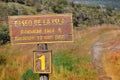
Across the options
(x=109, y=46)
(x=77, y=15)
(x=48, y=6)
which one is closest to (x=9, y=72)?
(x=109, y=46)

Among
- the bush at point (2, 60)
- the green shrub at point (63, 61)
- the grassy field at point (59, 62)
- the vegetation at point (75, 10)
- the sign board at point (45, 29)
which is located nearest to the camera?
the sign board at point (45, 29)

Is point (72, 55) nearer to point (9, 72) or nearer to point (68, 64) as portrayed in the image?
point (68, 64)

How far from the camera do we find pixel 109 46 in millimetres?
16500

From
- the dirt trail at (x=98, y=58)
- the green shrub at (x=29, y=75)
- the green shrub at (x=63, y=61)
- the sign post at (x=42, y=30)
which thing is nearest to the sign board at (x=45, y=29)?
the sign post at (x=42, y=30)

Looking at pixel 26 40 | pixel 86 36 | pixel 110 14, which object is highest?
pixel 26 40

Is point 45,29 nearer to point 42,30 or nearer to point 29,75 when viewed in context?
point 42,30

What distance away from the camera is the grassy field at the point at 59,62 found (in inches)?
489

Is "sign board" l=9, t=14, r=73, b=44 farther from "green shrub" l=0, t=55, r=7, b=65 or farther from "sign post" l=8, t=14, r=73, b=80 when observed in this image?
"green shrub" l=0, t=55, r=7, b=65

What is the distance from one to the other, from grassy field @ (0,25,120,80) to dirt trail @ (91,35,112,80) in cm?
17

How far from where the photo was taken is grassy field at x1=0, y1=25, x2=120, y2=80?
12430mm

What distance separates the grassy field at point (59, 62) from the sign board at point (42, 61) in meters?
3.89

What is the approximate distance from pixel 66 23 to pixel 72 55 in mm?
6897

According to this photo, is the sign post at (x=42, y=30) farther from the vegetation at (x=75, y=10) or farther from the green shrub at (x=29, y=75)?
the vegetation at (x=75, y=10)

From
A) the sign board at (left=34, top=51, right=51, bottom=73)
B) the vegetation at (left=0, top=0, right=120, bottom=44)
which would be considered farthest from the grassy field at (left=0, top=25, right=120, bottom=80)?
the vegetation at (left=0, top=0, right=120, bottom=44)
